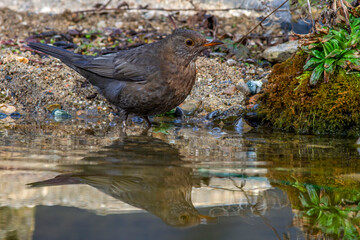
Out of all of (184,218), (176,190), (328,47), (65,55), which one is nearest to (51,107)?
(65,55)

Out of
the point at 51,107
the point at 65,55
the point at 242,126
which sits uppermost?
the point at 65,55

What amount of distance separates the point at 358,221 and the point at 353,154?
1711 mm

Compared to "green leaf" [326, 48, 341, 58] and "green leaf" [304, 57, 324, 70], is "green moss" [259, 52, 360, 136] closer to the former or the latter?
"green leaf" [304, 57, 324, 70]

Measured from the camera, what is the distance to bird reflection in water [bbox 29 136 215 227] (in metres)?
2.20

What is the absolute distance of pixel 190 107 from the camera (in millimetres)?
5762

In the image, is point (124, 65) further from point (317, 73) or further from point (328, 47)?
point (328, 47)

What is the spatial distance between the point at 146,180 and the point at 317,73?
106 inches

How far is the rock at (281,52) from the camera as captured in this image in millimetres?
6275

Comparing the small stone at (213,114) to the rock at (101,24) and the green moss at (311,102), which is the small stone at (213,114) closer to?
the green moss at (311,102)

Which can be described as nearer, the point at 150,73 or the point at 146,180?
the point at 146,180

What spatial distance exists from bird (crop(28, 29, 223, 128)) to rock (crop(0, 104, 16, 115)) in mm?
987

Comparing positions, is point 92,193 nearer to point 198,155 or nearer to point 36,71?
point 198,155

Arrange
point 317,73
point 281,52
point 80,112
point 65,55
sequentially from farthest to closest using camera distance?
point 281,52 < point 80,112 < point 65,55 < point 317,73

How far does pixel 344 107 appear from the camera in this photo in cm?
462
